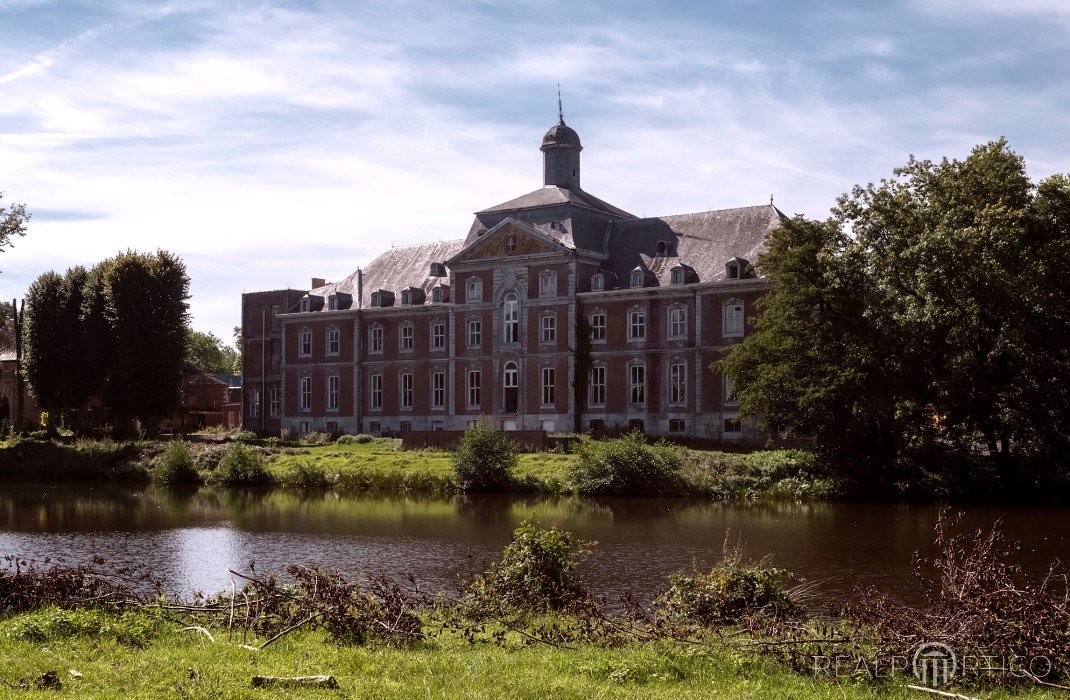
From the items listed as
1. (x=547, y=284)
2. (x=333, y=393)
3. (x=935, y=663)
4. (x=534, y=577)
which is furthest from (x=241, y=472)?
(x=935, y=663)

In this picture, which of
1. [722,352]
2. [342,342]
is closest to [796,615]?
[722,352]

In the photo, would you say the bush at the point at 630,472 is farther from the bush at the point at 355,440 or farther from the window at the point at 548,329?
the window at the point at 548,329

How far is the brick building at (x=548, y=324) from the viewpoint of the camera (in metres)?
55.1

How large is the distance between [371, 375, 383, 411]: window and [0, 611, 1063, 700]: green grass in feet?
178

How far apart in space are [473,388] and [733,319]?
15.2 metres

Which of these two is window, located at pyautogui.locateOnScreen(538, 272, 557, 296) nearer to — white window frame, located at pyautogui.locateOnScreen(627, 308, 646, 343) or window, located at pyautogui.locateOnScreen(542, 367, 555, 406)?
window, located at pyautogui.locateOnScreen(542, 367, 555, 406)

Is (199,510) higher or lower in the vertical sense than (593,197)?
lower

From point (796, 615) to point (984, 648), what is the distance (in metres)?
4.19

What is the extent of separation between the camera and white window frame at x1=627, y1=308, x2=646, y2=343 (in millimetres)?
56594

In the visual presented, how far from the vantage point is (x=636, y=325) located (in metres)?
56.8

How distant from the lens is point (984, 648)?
1008 cm

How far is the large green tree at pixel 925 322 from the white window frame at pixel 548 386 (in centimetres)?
1762

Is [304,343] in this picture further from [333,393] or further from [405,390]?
[405,390]

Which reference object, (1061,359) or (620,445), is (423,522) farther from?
(1061,359)
